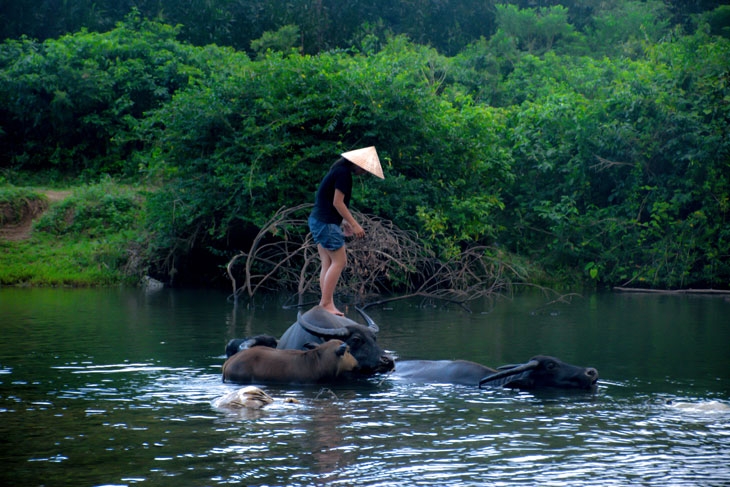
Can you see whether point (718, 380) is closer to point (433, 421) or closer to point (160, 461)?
point (433, 421)

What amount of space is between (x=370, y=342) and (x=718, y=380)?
316 cm

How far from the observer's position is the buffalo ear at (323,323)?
8758 millimetres

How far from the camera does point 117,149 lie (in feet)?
88.8

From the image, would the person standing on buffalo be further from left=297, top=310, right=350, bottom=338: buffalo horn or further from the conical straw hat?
left=297, top=310, right=350, bottom=338: buffalo horn

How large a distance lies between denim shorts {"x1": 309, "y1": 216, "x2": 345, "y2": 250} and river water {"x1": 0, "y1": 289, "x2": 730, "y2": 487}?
4.64 feet

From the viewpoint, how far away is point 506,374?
319 inches

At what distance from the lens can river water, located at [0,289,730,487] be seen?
5.37 meters

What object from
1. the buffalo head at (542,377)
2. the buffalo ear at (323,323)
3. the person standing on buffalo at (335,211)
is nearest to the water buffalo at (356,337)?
the buffalo ear at (323,323)

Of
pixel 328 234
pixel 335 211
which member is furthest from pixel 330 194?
pixel 328 234

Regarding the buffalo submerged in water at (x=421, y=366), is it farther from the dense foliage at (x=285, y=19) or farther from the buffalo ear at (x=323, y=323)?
A: the dense foliage at (x=285, y=19)

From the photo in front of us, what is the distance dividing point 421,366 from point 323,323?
3.37 ft

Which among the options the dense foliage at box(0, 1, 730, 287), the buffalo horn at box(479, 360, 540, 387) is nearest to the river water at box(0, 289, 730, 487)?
the buffalo horn at box(479, 360, 540, 387)

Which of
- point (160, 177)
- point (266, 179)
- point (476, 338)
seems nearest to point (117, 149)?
point (160, 177)

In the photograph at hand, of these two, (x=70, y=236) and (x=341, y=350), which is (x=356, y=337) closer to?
(x=341, y=350)
